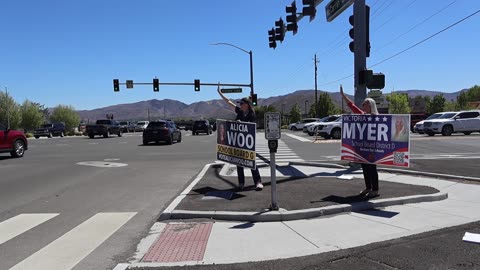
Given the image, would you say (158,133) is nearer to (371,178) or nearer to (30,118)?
(371,178)

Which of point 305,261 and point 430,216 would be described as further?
point 430,216

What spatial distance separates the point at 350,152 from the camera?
9.73 metres

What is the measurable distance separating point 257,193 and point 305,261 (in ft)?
13.3

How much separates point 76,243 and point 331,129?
2736 cm

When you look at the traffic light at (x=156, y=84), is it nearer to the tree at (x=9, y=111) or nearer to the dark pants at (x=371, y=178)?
the dark pants at (x=371, y=178)

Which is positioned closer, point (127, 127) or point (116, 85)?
point (116, 85)

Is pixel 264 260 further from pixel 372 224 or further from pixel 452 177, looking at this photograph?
pixel 452 177

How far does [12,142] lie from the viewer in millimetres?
20891

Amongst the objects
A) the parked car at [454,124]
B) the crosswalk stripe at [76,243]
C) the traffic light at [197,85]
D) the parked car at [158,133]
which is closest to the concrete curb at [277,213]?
the crosswalk stripe at [76,243]

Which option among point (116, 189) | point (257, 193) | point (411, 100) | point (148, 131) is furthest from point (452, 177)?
point (411, 100)

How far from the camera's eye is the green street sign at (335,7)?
14.2m

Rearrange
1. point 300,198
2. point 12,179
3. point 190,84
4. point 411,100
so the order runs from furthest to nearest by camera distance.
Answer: point 411,100 < point 190,84 < point 12,179 < point 300,198

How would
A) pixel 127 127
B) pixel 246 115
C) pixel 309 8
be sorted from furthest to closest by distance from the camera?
pixel 127 127 < pixel 309 8 < pixel 246 115

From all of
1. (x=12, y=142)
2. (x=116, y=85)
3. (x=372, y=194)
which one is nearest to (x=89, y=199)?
(x=372, y=194)
